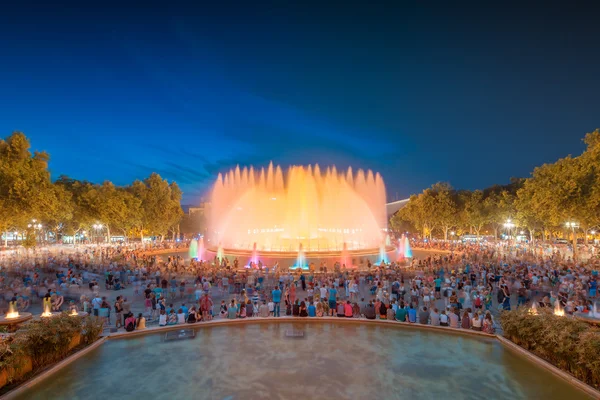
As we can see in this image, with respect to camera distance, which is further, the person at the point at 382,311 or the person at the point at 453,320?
the person at the point at 382,311

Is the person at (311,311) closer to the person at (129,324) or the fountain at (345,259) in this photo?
the person at (129,324)

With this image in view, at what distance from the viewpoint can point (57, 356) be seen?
10109 mm

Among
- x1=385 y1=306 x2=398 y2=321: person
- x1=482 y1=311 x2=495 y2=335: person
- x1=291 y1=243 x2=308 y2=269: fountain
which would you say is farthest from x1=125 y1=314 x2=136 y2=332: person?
x1=291 y1=243 x2=308 y2=269: fountain

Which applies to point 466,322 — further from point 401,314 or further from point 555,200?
point 555,200

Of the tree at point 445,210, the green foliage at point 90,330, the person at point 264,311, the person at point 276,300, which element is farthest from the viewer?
the tree at point 445,210

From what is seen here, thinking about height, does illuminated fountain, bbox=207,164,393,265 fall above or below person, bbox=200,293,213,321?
above

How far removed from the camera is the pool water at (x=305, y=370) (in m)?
8.05

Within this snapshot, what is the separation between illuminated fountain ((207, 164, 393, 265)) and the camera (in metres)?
39.7

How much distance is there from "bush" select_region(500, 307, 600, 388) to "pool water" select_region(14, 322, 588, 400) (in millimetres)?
647

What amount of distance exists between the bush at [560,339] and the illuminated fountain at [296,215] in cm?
2359

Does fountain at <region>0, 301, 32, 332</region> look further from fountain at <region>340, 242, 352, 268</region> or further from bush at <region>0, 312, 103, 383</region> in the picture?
fountain at <region>340, 242, 352, 268</region>

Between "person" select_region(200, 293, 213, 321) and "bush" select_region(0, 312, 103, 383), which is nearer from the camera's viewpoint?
"bush" select_region(0, 312, 103, 383)

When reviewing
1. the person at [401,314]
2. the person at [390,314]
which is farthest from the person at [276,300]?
the person at [401,314]

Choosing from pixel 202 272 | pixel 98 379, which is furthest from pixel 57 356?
pixel 202 272
